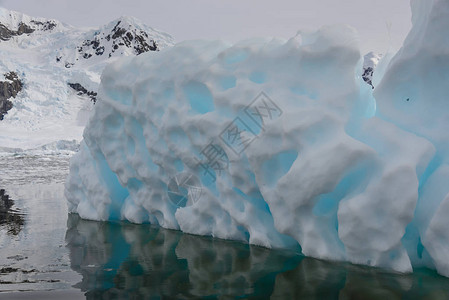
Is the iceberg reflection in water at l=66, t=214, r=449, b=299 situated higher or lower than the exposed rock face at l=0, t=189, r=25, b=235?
lower

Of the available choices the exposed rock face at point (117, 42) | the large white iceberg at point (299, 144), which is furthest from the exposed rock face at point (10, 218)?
the exposed rock face at point (117, 42)

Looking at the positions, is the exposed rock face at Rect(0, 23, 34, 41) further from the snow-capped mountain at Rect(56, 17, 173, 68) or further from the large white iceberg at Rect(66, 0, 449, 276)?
the large white iceberg at Rect(66, 0, 449, 276)

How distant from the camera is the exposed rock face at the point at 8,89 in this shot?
5038 cm

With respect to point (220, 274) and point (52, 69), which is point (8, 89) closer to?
point (52, 69)

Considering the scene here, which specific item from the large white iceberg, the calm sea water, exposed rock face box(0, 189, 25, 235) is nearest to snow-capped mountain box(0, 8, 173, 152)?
exposed rock face box(0, 189, 25, 235)

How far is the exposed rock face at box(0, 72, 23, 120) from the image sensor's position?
50.4 metres

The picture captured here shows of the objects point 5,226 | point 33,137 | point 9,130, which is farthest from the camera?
point 9,130

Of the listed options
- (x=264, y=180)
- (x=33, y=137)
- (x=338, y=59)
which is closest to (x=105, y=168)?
(x=264, y=180)

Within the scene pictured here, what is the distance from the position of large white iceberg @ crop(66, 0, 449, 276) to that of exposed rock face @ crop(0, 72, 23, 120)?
4855 cm

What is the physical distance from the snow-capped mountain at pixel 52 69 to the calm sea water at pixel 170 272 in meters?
34.5

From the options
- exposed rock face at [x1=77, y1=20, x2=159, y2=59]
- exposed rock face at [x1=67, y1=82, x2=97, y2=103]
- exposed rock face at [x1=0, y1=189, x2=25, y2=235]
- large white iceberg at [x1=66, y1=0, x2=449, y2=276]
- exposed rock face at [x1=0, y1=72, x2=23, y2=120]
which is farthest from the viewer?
exposed rock face at [x1=77, y1=20, x2=159, y2=59]

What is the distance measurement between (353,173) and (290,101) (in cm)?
107

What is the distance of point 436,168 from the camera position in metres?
4.59

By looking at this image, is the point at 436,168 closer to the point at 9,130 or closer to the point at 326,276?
the point at 326,276
